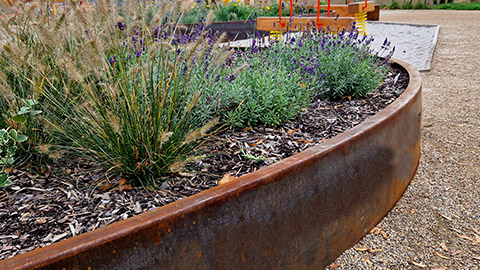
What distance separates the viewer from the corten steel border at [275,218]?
1414 millimetres

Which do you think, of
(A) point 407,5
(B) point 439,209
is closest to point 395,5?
(A) point 407,5

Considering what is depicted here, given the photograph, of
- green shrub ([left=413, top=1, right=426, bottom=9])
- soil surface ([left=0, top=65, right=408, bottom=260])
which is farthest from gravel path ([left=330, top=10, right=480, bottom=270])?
green shrub ([left=413, top=1, right=426, bottom=9])

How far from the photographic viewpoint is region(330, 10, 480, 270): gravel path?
2.22m

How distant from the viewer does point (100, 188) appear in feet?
6.65

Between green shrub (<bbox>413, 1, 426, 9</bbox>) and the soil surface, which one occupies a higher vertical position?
the soil surface

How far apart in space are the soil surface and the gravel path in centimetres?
65

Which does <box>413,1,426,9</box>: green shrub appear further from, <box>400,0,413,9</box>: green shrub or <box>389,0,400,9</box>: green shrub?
<box>389,0,400,9</box>: green shrub

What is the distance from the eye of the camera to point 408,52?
7.48m

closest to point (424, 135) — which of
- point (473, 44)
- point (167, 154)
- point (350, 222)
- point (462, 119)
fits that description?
point (462, 119)

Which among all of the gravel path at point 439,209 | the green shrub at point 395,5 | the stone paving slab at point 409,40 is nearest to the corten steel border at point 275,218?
the gravel path at point 439,209

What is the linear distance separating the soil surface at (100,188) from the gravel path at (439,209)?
65cm

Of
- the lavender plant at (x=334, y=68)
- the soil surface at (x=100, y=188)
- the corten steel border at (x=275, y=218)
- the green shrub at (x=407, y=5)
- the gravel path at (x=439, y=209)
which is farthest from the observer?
the green shrub at (x=407, y=5)

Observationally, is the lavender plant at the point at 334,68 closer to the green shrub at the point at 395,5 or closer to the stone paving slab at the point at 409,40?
the stone paving slab at the point at 409,40

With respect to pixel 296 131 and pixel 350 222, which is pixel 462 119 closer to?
pixel 296 131
